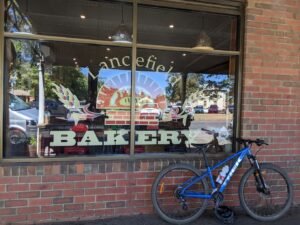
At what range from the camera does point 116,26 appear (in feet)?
13.8

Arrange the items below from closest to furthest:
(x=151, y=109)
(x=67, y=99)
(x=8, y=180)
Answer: (x=8, y=180) → (x=67, y=99) → (x=151, y=109)

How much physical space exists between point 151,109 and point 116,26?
3.97 ft

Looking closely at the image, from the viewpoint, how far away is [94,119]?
4.10 m

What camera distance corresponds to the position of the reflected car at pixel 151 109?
4316mm

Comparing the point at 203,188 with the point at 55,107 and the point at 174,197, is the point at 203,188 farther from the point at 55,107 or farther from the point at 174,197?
the point at 55,107

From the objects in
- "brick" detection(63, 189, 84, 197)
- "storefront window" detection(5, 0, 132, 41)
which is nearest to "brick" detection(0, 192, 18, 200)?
"brick" detection(63, 189, 84, 197)

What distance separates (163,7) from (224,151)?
2111mm

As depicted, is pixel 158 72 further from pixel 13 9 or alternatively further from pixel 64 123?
pixel 13 9

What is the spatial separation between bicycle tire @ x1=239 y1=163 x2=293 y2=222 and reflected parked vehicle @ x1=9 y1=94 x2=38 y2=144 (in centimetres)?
265

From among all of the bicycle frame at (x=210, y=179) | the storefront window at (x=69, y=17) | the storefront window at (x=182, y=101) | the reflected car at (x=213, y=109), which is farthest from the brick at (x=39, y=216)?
the reflected car at (x=213, y=109)

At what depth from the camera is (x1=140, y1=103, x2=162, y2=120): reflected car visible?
432 cm

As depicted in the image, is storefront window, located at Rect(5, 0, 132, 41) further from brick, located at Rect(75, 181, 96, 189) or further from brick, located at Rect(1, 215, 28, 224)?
brick, located at Rect(1, 215, 28, 224)

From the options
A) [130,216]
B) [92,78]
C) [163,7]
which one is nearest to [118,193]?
[130,216]

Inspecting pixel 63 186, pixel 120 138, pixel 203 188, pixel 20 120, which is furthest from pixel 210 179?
pixel 20 120
